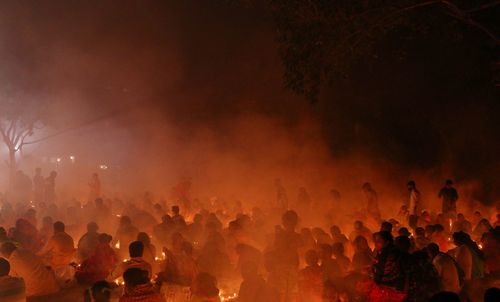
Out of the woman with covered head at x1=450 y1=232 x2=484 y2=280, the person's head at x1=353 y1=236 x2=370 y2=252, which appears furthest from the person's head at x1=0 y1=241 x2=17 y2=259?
the woman with covered head at x1=450 y1=232 x2=484 y2=280

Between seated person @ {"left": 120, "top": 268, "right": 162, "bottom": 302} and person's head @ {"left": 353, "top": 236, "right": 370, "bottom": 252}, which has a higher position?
person's head @ {"left": 353, "top": 236, "right": 370, "bottom": 252}

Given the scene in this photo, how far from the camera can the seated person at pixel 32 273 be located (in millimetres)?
7449

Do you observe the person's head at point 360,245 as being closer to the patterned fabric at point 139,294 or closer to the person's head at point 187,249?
the person's head at point 187,249

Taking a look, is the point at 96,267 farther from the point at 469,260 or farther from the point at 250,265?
the point at 469,260

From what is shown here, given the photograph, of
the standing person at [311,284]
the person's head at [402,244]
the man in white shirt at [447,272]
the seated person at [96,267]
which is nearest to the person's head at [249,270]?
the standing person at [311,284]

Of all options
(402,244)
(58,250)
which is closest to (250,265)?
(402,244)

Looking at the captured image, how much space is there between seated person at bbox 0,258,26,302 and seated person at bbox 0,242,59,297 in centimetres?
111

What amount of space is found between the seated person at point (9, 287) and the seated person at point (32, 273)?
111 centimetres

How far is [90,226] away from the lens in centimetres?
944

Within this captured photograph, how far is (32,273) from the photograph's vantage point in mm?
7527

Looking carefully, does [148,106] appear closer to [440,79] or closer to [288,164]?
[288,164]

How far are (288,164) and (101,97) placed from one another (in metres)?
15.4

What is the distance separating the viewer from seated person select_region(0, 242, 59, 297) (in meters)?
7.45

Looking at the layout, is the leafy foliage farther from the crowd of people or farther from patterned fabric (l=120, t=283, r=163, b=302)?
patterned fabric (l=120, t=283, r=163, b=302)
